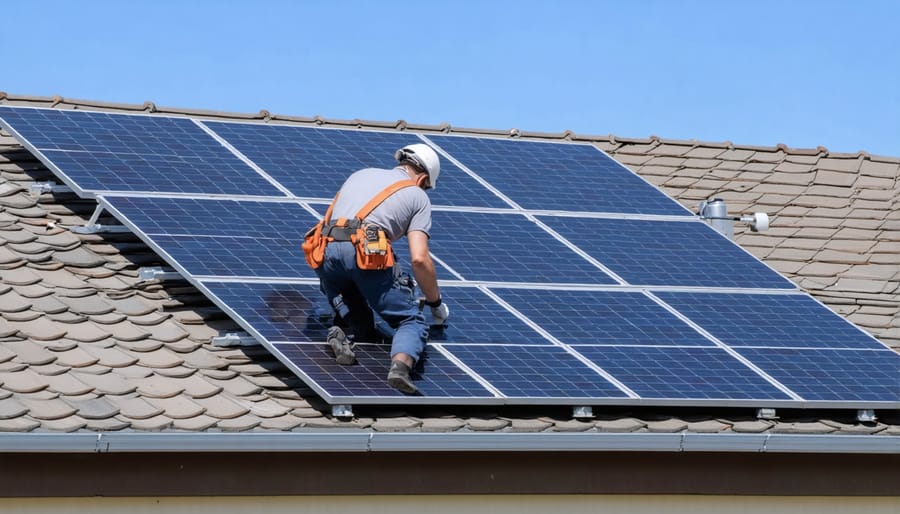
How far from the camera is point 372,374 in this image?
369 inches

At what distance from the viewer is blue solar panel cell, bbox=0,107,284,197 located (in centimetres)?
1124

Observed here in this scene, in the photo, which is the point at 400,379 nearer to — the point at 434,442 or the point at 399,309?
the point at 434,442

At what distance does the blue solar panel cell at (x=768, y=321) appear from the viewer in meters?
10.9

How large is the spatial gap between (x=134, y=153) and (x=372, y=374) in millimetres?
3417

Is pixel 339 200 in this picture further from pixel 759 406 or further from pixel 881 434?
pixel 881 434

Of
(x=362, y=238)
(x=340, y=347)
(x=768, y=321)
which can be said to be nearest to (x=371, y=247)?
(x=362, y=238)

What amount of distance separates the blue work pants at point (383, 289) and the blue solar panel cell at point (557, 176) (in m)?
3.04

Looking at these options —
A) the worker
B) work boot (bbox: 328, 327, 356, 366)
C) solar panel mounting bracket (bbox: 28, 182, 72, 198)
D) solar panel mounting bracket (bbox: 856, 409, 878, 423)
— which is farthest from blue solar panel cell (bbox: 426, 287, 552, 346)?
solar panel mounting bracket (bbox: 28, 182, 72, 198)

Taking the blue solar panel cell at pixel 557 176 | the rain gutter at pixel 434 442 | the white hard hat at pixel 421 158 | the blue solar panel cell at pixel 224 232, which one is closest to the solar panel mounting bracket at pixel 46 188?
the blue solar panel cell at pixel 224 232

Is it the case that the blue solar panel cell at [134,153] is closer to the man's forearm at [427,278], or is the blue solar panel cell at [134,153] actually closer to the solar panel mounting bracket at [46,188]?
the solar panel mounting bracket at [46,188]

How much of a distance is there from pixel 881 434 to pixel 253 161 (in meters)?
5.13

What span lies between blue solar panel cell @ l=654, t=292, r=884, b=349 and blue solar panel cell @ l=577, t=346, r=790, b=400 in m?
0.38

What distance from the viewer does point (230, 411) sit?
29.2 feet

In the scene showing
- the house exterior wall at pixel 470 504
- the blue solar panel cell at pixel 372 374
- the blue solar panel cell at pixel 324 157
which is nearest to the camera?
the house exterior wall at pixel 470 504
